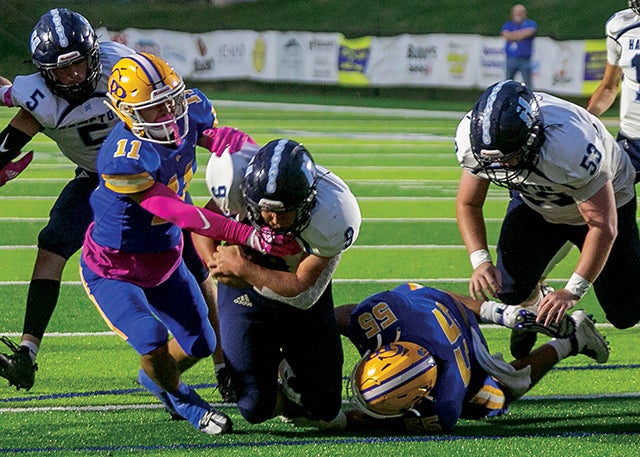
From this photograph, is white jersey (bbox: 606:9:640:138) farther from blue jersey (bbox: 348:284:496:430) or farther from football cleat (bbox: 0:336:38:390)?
football cleat (bbox: 0:336:38:390)

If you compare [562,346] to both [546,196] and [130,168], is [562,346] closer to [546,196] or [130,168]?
[546,196]

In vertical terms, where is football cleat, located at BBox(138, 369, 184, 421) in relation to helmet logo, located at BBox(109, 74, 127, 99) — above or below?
below

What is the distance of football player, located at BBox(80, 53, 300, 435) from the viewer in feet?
13.1

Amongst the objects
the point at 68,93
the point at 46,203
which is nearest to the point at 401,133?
the point at 46,203

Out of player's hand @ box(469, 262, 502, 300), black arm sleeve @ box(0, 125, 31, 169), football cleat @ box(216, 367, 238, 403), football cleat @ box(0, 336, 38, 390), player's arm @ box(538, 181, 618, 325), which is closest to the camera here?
player's arm @ box(538, 181, 618, 325)

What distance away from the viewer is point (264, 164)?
12.1 feet

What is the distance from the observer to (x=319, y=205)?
3807mm

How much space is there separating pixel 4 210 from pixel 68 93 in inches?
169

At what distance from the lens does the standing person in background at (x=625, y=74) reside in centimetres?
556

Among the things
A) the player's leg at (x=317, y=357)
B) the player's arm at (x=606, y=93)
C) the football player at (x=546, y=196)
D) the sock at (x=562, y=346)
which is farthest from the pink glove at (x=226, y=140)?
the player's arm at (x=606, y=93)

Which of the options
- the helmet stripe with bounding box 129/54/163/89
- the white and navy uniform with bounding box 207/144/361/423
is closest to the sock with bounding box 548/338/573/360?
the white and navy uniform with bounding box 207/144/361/423

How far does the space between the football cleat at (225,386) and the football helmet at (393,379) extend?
69 centimetres

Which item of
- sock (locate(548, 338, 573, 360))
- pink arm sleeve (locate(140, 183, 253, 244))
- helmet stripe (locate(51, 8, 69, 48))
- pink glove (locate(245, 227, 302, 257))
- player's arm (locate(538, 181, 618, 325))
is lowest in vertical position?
sock (locate(548, 338, 573, 360))

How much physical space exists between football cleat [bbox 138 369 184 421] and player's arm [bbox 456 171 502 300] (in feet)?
4.12
